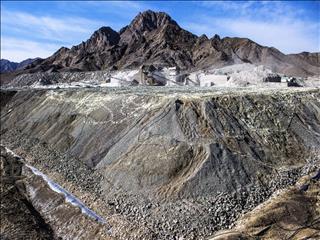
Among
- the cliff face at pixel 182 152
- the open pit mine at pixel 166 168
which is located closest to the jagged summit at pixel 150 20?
the open pit mine at pixel 166 168

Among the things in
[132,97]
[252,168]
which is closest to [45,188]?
[132,97]

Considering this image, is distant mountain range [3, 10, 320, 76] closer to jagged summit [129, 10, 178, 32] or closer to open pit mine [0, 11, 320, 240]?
jagged summit [129, 10, 178, 32]

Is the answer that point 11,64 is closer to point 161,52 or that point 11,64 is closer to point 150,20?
point 150,20

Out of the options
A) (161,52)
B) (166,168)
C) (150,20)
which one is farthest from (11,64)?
(166,168)

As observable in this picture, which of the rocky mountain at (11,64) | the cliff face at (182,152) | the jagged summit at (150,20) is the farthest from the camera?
the rocky mountain at (11,64)

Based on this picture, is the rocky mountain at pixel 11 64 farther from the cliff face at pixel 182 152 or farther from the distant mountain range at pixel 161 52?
the cliff face at pixel 182 152

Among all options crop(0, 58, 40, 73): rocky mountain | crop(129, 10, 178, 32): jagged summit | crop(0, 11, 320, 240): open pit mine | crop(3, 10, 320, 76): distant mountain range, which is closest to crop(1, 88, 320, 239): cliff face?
crop(0, 11, 320, 240): open pit mine
